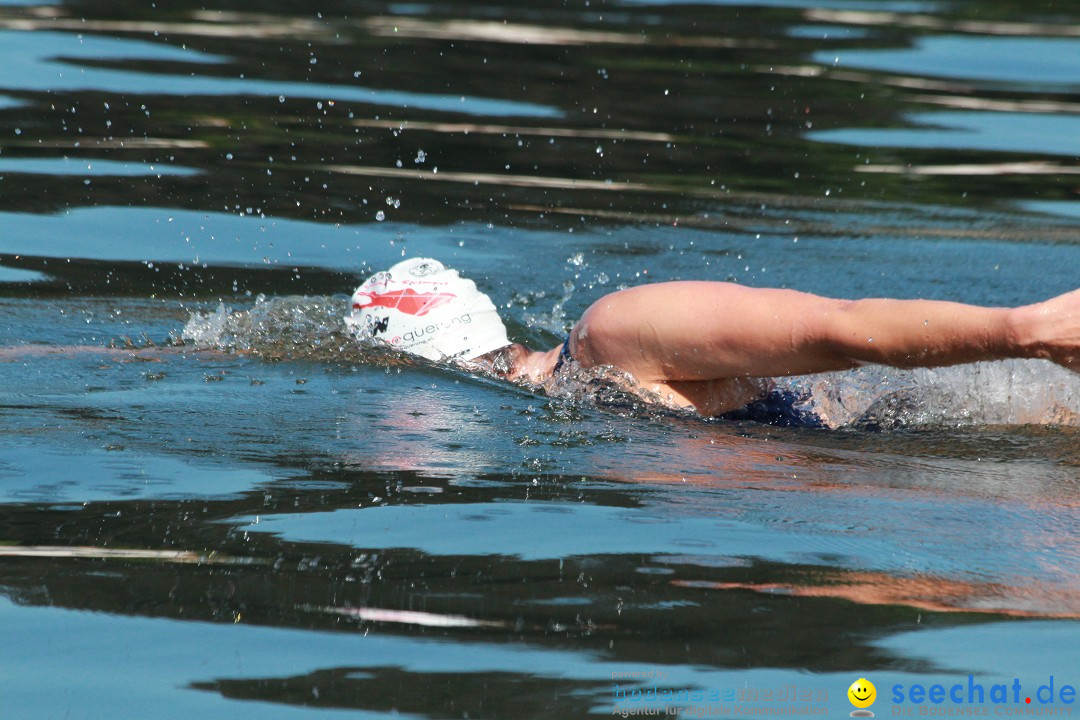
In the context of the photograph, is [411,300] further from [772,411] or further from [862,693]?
[862,693]

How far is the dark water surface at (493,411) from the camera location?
2.95m

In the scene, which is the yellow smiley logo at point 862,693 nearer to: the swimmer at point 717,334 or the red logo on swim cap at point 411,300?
the swimmer at point 717,334

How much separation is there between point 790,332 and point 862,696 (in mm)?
1655

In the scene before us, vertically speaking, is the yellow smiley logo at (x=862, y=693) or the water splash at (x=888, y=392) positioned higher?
the water splash at (x=888, y=392)

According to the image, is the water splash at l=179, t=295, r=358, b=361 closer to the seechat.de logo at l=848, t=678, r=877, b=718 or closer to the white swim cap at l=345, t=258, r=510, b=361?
the white swim cap at l=345, t=258, r=510, b=361

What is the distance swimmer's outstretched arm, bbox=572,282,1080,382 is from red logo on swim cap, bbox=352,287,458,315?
2.56ft

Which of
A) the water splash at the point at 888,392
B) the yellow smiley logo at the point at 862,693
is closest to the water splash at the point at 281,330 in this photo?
the water splash at the point at 888,392

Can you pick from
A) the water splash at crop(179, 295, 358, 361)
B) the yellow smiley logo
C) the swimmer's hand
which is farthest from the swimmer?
the yellow smiley logo

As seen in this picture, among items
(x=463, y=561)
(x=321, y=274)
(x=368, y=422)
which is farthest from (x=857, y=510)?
(x=321, y=274)

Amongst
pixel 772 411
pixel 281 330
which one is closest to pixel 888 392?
pixel 772 411

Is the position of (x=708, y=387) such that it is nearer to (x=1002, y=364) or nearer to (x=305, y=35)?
(x=1002, y=364)

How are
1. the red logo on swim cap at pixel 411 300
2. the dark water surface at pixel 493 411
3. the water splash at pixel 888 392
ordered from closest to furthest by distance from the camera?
the dark water surface at pixel 493 411 < the water splash at pixel 888 392 < the red logo on swim cap at pixel 411 300

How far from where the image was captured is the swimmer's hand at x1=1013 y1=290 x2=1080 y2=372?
365 centimetres

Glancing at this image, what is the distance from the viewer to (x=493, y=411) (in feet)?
15.7
